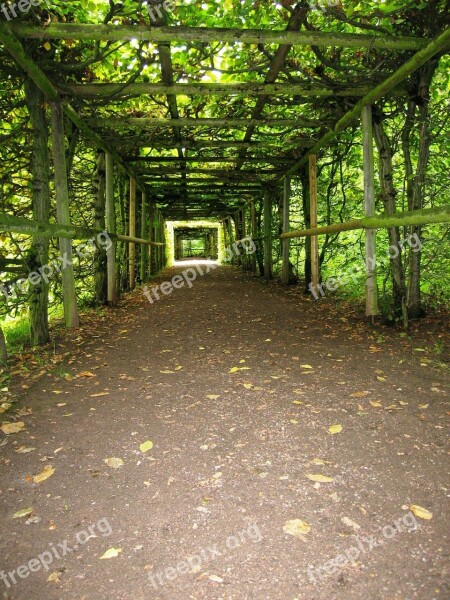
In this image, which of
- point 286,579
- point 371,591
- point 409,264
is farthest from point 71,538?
point 409,264

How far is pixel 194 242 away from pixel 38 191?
176 feet

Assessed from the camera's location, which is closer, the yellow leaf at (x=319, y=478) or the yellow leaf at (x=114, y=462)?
the yellow leaf at (x=319, y=478)

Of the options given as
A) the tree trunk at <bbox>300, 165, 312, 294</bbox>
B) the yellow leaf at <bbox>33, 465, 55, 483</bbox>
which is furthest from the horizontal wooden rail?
the tree trunk at <bbox>300, 165, 312, 294</bbox>

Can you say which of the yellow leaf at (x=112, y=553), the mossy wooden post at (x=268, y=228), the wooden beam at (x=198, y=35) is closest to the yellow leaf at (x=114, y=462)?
the yellow leaf at (x=112, y=553)

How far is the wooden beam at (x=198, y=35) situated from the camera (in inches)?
148

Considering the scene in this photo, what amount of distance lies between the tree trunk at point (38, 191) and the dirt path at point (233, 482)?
35.6 inches

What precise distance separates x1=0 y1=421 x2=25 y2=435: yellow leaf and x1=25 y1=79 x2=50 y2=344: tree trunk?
2073 mm

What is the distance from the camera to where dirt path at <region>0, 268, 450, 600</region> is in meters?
1.47

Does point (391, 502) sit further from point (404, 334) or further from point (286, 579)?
point (404, 334)

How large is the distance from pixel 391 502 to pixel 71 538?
135 centimetres

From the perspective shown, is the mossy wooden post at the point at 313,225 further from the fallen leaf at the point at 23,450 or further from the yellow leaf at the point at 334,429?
the fallen leaf at the point at 23,450

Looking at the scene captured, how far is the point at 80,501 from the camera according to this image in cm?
189

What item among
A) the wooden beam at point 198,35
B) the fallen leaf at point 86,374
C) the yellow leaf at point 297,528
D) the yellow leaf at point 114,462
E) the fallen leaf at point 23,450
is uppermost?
the wooden beam at point 198,35

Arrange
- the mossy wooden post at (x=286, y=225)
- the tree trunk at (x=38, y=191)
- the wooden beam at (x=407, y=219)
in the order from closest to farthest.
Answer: the wooden beam at (x=407, y=219) < the tree trunk at (x=38, y=191) < the mossy wooden post at (x=286, y=225)
